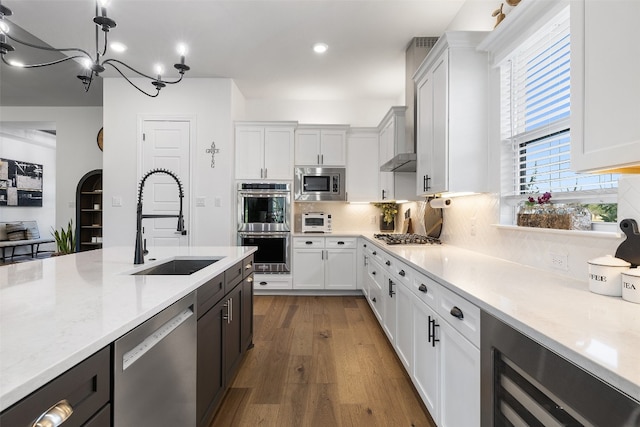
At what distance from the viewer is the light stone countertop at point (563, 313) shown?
2.18ft

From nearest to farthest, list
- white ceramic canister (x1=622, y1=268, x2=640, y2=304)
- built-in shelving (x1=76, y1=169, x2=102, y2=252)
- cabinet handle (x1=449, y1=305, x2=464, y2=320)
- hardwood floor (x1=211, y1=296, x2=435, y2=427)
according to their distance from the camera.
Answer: white ceramic canister (x1=622, y1=268, x2=640, y2=304) < cabinet handle (x1=449, y1=305, x2=464, y2=320) < hardwood floor (x1=211, y1=296, x2=435, y2=427) < built-in shelving (x1=76, y1=169, x2=102, y2=252)

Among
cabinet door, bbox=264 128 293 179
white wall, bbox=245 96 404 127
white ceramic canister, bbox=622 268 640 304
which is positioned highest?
white wall, bbox=245 96 404 127

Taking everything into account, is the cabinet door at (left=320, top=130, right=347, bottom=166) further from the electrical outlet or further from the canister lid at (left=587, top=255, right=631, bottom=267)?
the canister lid at (left=587, top=255, right=631, bottom=267)

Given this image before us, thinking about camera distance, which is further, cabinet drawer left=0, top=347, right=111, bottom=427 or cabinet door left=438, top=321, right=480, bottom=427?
cabinet door left=438, top=321, right=480, bottom=427

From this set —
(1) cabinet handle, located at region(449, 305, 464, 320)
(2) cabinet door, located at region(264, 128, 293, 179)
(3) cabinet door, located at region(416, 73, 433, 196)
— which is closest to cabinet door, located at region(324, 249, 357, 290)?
(2) cabinet door, located at region(264, 128, 293, 179)

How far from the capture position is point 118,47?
346cm

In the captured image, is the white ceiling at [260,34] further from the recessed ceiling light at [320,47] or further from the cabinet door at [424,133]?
the cabinet door at [424,133]

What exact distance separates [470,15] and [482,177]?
4.64 feet

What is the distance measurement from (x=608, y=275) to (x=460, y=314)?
55cm

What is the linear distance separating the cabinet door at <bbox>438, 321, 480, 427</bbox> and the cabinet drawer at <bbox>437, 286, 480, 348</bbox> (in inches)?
1.2

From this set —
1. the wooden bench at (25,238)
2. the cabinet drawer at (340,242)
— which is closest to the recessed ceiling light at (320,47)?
the cabinet drawer at (340,242)

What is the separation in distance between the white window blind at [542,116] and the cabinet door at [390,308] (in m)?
1.11

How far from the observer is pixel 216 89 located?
4258 millimetres

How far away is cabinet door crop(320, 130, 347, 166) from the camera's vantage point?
4555 mm
